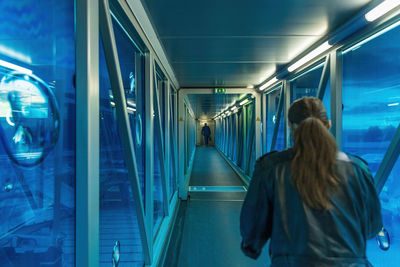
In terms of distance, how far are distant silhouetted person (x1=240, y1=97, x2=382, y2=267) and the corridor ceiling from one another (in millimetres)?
1589

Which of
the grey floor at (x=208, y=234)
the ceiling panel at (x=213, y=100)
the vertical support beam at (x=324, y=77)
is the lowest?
the grey floor at (x=208, y=234)

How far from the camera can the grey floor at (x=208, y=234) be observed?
346 cm

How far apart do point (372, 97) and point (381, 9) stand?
32.9 inches

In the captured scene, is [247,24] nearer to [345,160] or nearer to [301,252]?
[345,160]

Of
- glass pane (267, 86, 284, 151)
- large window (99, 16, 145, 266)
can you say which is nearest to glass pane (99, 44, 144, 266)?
large window (99, 16, 145, 266)

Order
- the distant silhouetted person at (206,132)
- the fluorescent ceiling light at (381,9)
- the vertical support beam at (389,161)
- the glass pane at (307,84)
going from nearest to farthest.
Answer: the fluorescent ceiling light at (381,9), the vertical support beam at (389,161), the glass pane at (307,84), the distant silhouetted person at (206,132)

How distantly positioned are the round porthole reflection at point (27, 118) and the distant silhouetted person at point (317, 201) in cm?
94

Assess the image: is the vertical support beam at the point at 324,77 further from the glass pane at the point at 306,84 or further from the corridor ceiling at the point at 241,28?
the glass pane at the point at 306,84

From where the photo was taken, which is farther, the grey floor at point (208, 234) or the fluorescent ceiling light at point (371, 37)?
the grey floor at point (208, 234)

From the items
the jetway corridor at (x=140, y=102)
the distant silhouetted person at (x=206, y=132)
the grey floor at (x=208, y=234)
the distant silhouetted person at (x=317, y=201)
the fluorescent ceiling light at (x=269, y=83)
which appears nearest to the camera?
the jetway corridor at (x=140, y=102)

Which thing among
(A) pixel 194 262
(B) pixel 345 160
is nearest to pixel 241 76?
(A) pixel 194 262

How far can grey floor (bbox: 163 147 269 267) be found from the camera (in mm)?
3461

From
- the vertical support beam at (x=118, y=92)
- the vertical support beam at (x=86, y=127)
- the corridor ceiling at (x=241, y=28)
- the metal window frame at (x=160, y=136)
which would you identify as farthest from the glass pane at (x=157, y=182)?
the vertical support beam at (x=86, y=127)

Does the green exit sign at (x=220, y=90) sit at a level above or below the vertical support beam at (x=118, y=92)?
above
